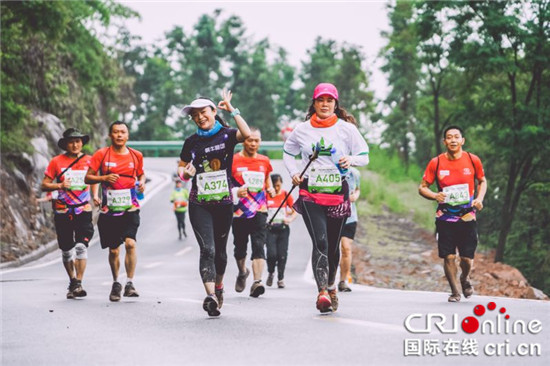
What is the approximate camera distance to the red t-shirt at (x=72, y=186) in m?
11.5

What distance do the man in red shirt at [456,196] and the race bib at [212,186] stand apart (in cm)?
282

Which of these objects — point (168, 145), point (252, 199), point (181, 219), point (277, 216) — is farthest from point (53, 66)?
point (168, 145)

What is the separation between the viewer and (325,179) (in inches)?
348

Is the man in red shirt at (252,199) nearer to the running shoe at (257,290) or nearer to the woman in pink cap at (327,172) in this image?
the running shoe at (257,290)

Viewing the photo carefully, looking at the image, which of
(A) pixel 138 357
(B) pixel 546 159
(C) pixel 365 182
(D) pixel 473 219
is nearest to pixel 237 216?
(D) pixel 473 219

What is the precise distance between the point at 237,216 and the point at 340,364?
625cm

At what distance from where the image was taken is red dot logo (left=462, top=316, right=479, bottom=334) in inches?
298

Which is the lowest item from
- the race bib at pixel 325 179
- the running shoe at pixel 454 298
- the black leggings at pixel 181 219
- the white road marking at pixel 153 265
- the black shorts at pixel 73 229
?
the white road marking at pixel 153 265

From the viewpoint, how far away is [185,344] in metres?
7.14

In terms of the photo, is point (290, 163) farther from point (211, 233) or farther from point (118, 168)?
point (118, 168)

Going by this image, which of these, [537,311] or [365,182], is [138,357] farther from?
[365,182]

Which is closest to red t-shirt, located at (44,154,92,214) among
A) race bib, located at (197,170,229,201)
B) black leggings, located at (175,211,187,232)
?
race bib, located at (197,170,229,201)

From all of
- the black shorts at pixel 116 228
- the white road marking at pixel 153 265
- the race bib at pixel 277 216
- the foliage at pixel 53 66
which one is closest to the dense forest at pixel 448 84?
the foliage at pixel 53 66

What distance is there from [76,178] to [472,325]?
5.85m
